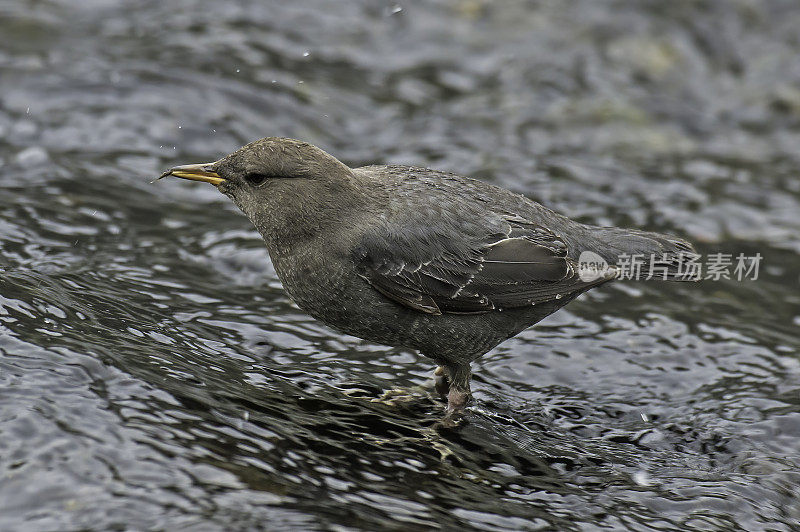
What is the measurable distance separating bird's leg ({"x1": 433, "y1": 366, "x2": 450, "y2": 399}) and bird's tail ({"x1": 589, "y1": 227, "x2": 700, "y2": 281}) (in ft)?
3.29

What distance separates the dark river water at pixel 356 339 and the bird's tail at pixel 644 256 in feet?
2.12

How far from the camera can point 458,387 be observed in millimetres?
4871

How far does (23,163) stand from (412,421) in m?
3.85

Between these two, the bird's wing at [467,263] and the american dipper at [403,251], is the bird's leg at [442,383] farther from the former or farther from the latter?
the bird's wing at [467,263]

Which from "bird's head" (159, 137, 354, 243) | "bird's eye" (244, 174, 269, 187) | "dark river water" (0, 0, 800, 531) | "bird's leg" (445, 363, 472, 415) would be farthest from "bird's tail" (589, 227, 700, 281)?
"bird's eye" (244, 174, 269, 187)

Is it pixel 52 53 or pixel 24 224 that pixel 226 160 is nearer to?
pixel 24 224

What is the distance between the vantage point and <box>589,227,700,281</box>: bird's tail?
5.18 m

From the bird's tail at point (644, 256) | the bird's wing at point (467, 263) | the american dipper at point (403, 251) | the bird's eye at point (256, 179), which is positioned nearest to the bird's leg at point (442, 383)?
the american dipper at point (403, 251)

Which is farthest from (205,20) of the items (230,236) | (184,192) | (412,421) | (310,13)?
(412,421)

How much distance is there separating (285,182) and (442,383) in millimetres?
1335

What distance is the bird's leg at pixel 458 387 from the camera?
4.81 meters

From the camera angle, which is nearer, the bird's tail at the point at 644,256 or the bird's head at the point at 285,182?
the bird's head at the point at 285,182

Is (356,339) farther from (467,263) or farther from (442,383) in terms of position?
(467,263)

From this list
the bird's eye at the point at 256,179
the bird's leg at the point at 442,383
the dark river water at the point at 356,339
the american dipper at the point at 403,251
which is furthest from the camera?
the bird's leg at the point at 442,383
